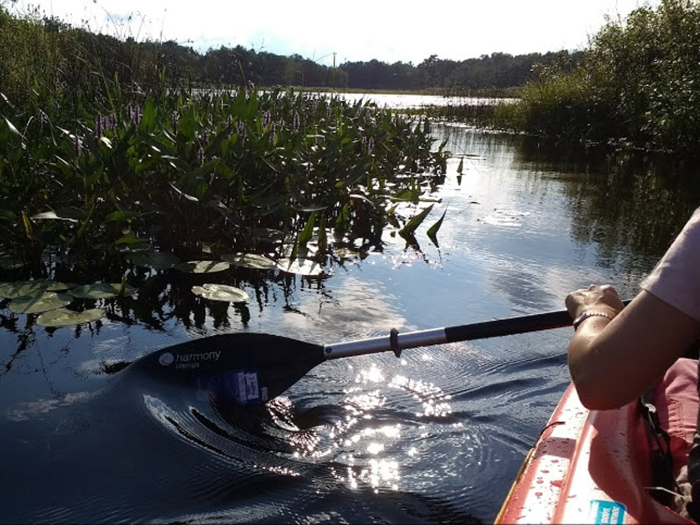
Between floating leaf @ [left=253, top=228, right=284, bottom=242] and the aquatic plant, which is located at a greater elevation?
the aquatic plant

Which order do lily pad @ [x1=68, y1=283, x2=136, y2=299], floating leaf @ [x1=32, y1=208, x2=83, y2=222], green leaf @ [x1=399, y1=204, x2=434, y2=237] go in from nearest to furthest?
lily pad @ [x1=68, y1=283, x2=136, y2=299] → floating leaf @ [x1=32, y1=208, x2=83, y2=222] → green leaf @ [x1=399, y1=204, x2=434, y2=237]

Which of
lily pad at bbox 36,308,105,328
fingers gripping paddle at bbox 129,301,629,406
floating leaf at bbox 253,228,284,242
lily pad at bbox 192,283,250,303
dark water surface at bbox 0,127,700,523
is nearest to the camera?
dark water surface at bbox 0,127,700,523

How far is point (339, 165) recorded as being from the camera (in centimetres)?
636

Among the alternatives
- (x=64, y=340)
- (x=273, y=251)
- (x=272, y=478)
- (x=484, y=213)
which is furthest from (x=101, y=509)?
(x=484, y=213)

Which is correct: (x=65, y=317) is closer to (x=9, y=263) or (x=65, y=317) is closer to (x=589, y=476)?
(x=9, y=263)

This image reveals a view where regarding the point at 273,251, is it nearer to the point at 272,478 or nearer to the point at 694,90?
the point at 272,478

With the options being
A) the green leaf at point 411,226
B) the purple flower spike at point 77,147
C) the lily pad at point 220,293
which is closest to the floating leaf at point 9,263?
the purple flower spike at point 77,147

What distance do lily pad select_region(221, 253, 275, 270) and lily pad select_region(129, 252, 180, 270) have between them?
413 millimetres

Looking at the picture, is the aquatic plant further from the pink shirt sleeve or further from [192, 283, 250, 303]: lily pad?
the pink shirt sleeve

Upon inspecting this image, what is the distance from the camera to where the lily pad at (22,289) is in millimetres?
3908

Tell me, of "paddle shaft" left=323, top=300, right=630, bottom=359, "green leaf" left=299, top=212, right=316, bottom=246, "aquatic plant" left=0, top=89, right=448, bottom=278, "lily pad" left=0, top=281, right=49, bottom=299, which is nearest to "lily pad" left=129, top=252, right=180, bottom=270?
"aquatic plant" left=0, top=89, right=448, bottom=278

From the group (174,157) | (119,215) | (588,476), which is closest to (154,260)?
(119,215)

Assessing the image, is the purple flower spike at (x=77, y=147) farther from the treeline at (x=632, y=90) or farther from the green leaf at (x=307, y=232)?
the treeline at (x=632, y=90)

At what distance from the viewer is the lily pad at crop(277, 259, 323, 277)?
508 centimetres
